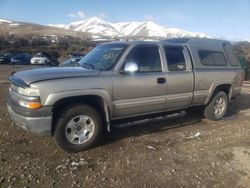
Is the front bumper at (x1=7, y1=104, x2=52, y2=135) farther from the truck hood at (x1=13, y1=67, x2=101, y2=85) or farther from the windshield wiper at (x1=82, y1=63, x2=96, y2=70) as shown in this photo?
the windshield wiper at (x1=82, y1=63, x2=96, y2=70)

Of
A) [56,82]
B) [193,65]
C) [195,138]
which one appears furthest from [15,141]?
[193,65]

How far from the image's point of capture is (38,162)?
14.0 ft

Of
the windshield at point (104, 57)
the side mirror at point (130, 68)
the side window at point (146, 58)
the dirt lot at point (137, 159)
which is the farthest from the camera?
the side window at point (146, 58)

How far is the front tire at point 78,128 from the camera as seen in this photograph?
447 cm

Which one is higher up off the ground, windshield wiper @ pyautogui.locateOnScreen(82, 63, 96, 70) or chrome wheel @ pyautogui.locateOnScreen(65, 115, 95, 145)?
windshield wiper @ pyautogui.locateOnScreen(82, 63, 96, 70)

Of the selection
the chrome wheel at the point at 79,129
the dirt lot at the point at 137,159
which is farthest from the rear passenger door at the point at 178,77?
the chrome wheel at the point at 79,129

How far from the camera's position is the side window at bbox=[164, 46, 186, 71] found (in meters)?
5.65

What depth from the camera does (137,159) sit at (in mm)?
4504

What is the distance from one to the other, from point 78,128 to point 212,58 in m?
3.72

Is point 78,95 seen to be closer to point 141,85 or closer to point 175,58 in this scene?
point 141,85

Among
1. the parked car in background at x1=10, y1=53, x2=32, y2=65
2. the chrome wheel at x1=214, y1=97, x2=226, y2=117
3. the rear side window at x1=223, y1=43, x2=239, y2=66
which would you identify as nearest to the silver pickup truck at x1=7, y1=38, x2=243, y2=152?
the chrome wheel at x1=214, y1=97, x2=226, y2=117

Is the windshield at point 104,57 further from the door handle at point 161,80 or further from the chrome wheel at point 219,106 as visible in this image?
the chrome wheel at point 219,106

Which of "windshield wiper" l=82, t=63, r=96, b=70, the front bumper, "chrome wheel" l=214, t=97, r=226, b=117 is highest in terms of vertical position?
"windshield wiper" l=82, t=63, r=96, b=70

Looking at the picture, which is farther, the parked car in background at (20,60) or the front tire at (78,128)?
the parked car in background at (20,60)
